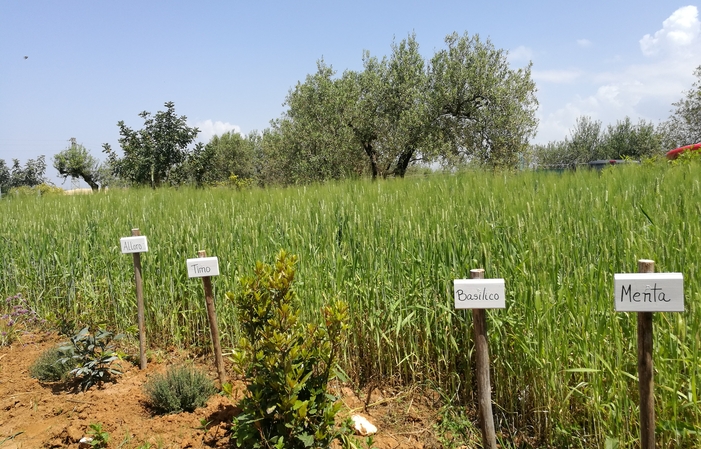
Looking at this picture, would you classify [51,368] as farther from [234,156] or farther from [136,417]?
[234,156]

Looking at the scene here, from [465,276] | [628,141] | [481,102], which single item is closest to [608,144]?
[628,141]

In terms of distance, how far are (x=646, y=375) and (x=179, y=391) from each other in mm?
2279

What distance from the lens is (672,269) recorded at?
205 centimetres

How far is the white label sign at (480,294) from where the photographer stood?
1.84m

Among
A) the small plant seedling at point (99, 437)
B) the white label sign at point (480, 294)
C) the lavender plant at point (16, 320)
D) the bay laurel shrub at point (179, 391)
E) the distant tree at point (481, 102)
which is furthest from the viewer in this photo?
the distant tree at point (481, 102)

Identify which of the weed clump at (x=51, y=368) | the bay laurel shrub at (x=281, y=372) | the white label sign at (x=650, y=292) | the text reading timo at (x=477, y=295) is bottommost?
the weed clump at (x=51, y=368)

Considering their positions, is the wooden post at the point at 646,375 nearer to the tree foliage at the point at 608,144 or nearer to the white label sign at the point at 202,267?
the white label sign at the point at 202,267

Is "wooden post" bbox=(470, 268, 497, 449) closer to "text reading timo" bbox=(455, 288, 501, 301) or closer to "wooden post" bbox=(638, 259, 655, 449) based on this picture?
"text reading timo" bbox=(455, 288, 501, 301)

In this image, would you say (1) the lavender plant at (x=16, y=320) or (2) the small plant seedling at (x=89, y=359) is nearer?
(2) the small plant seedling at (x=89, y=359)

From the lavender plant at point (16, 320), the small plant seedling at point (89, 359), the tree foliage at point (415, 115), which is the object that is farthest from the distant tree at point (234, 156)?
the small plant seedling at point (89, 359)

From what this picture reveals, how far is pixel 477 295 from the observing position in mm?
1859

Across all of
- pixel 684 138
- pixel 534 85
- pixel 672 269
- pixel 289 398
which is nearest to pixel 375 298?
pixel 289 398

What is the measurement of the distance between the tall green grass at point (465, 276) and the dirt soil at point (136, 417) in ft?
0.75

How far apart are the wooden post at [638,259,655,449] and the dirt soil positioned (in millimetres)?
1010
